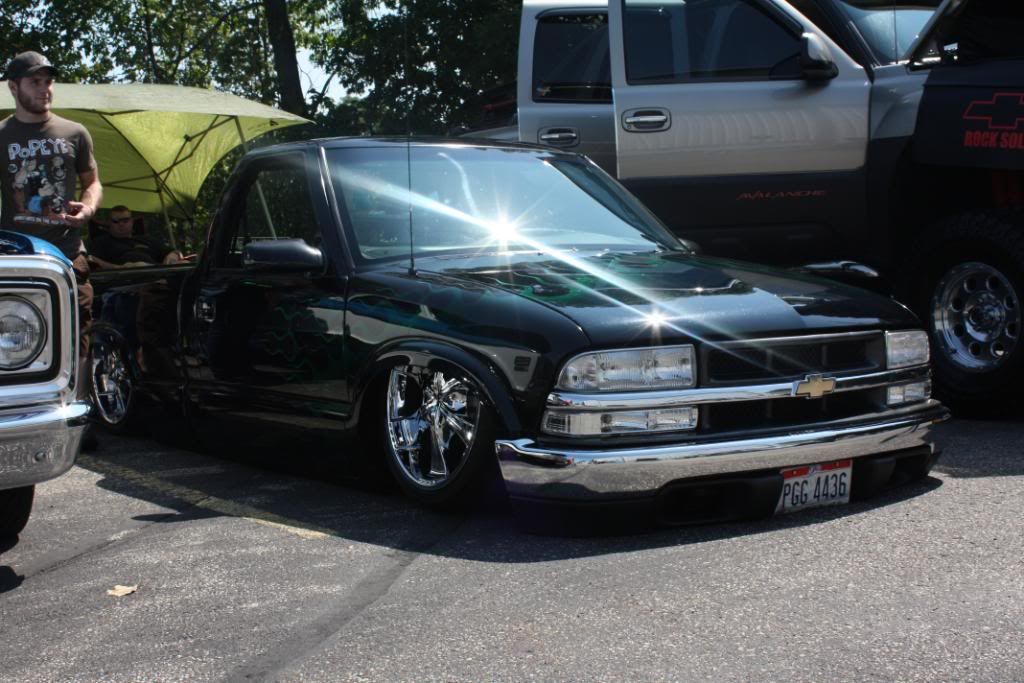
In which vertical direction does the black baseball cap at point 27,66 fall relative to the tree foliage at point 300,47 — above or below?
below

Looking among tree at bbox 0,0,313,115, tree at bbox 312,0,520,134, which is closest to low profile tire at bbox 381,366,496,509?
tree at bbox 312,0,520,134

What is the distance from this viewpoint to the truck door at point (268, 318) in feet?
17.8

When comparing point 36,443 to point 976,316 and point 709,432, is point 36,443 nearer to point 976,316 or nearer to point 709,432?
point 709,432

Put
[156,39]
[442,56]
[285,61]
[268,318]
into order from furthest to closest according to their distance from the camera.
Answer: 1. [156,39]
2. [285,61]
3. [442,56]
4. [268,318]

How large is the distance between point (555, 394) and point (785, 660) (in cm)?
139

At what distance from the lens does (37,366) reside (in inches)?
165

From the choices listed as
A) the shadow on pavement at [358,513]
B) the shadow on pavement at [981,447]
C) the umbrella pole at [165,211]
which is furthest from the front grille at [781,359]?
the umbrella pole at [165,211]

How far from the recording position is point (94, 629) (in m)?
3.80

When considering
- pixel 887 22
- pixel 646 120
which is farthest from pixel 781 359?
pixel 887 22

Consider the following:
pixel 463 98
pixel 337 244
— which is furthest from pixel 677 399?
pixel 463 98

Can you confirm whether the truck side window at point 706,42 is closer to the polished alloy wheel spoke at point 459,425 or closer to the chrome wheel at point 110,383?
the chrome wheel at point 110,383

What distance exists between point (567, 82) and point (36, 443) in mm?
5060

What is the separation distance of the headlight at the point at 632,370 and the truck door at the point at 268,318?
1193 mm

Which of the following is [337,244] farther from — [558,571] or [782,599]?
[782,599]
